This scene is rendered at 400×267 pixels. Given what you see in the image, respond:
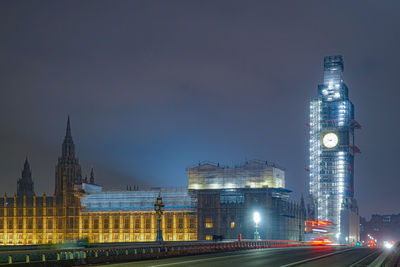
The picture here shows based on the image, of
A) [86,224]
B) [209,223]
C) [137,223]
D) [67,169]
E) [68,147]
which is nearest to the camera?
[209,223]

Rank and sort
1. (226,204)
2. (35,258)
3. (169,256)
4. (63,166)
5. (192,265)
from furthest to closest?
1. (63,166)
2. (226,204)
3. (169,256)
4. (192,265)
5. (35,258)

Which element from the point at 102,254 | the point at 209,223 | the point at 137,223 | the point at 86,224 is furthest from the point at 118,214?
the point at 102,254

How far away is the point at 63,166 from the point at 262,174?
68166mm

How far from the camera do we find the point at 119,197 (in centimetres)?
17450

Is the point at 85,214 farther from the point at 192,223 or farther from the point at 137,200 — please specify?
the point at 192,223

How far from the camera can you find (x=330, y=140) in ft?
650

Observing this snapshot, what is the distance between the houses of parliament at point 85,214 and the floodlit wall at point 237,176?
5.81 m

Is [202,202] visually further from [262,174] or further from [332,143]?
[332,143]

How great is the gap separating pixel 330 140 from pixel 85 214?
3395 inches

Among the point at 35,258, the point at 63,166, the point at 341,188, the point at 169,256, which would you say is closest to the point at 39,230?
the point at 63,166

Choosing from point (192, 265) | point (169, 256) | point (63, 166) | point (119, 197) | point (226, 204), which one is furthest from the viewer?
point (63, 166)

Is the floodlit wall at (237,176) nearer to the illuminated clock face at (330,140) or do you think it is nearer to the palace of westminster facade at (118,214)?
the palace of westminster facade at (118,214)

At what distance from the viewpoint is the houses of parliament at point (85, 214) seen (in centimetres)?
16388

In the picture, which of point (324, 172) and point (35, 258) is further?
point (324, 172)
